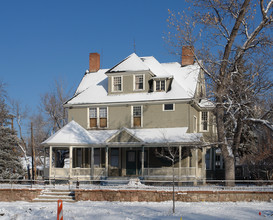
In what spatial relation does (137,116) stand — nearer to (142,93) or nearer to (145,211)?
(142,93)

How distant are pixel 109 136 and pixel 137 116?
2614 millimetres

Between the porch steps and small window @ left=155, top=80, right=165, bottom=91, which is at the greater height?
small window @ left=155, top=80, right=165, bottom=91

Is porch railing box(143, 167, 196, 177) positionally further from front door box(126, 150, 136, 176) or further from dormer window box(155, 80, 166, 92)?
dormer window box(155, 80, 166, 92)

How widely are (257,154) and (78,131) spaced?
501 inches

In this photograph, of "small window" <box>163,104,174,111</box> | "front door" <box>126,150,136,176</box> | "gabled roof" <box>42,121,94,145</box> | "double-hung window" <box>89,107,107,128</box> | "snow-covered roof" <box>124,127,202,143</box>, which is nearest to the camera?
"snow-covered roof" <box>124,127,202,143</box>

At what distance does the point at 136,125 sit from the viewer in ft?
99.8

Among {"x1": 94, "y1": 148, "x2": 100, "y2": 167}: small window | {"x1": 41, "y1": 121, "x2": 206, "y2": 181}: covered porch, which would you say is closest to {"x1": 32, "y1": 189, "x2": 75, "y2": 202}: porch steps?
{"x1": 41, "y1": 121, "x2": 206, "y2": 181}: covered porch

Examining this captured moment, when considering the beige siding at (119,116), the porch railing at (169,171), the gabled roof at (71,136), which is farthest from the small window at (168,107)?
the gabled roof at (71,136)

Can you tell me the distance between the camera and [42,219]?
15695mm

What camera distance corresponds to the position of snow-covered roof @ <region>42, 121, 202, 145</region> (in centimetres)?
2742

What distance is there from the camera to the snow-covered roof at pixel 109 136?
90.0ft

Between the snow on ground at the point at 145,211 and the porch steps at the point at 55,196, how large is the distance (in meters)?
1.82

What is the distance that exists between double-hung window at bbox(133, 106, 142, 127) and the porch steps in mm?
9490

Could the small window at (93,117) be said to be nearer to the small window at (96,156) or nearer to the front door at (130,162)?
the small window at (96,156)
